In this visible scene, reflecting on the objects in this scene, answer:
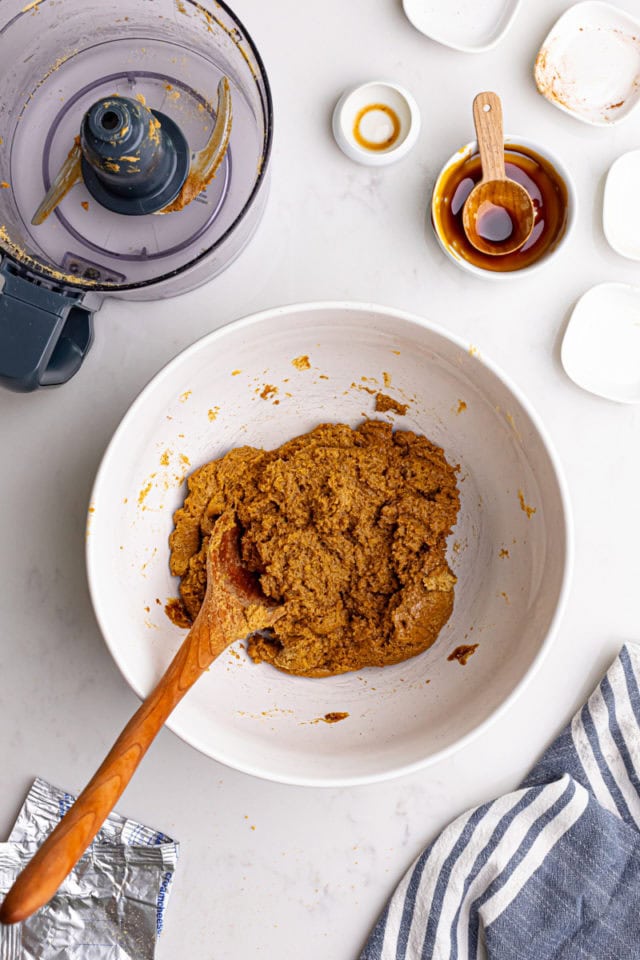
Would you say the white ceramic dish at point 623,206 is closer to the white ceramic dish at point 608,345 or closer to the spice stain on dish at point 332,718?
the white ceramic dish at point 608,345

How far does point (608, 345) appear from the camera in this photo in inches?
47.6

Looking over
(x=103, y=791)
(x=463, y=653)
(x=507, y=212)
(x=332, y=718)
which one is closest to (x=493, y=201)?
(x=507, y=212)

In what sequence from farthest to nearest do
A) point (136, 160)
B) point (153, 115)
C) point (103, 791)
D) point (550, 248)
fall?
point (550, 248)
point (153, 115)
point (136, 160)
point (103, 791)

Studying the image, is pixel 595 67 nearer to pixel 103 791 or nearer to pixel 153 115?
pixel 153 115

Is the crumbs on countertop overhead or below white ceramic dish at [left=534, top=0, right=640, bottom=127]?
below

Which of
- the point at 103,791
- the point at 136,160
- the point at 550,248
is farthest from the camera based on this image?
the point at 550,248

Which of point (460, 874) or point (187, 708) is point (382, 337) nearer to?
point (187, 708)

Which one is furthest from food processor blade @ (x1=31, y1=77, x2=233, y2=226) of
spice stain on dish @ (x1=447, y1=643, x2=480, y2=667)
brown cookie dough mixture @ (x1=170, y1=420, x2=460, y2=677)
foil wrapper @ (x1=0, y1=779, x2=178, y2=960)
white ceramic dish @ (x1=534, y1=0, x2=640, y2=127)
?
foil wrapper @ (x1=0, y1=779, x2=178, y2=960)

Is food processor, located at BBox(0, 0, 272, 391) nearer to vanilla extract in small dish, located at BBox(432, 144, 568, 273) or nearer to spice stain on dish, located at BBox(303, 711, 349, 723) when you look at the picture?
vanilla extract in small dish, located at BBox(432, 144, 568, 273)

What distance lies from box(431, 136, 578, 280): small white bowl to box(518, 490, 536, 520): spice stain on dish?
0.32m

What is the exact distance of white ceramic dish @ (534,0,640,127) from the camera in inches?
47.4

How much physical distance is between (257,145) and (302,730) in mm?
795

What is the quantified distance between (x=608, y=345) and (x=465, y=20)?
53 cm

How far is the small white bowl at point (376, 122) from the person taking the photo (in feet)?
3.85
